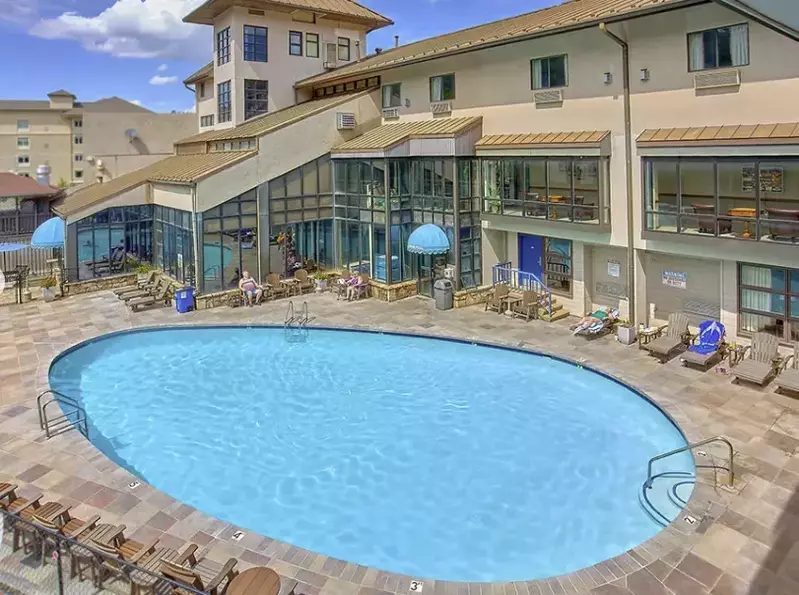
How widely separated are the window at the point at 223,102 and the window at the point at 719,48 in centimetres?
2450

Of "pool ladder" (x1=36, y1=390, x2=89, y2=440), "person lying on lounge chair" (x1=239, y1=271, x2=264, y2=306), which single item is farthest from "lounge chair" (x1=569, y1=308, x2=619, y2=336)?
"pool ladder" (x1=36, y1=390, x2=89, y2=440)

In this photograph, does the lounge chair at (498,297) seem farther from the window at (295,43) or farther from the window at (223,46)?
the window at (223,46)

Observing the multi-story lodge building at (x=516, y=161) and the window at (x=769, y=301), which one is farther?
the window at (x=769, y=301)

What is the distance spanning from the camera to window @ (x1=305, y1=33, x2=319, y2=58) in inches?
1331

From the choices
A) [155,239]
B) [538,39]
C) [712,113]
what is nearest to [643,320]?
[712,113]

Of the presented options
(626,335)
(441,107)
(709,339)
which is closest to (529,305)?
(626,335)

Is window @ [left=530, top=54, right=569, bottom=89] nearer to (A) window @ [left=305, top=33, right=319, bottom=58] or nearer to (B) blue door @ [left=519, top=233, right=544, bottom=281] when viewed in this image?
(B) blue door @ [left=519, top=233, right=544, bottom=281]

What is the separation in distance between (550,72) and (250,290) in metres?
14.3

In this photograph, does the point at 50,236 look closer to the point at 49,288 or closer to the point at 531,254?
the point at 49,288

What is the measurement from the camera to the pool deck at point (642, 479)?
26.8 ft

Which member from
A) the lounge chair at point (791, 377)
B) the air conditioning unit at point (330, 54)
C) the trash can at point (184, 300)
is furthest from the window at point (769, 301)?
the air conditioning unit at point (330, 54)

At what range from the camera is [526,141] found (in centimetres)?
2119

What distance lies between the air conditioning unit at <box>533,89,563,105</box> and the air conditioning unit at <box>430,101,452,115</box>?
4.51 metres

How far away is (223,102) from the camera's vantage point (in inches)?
1346
